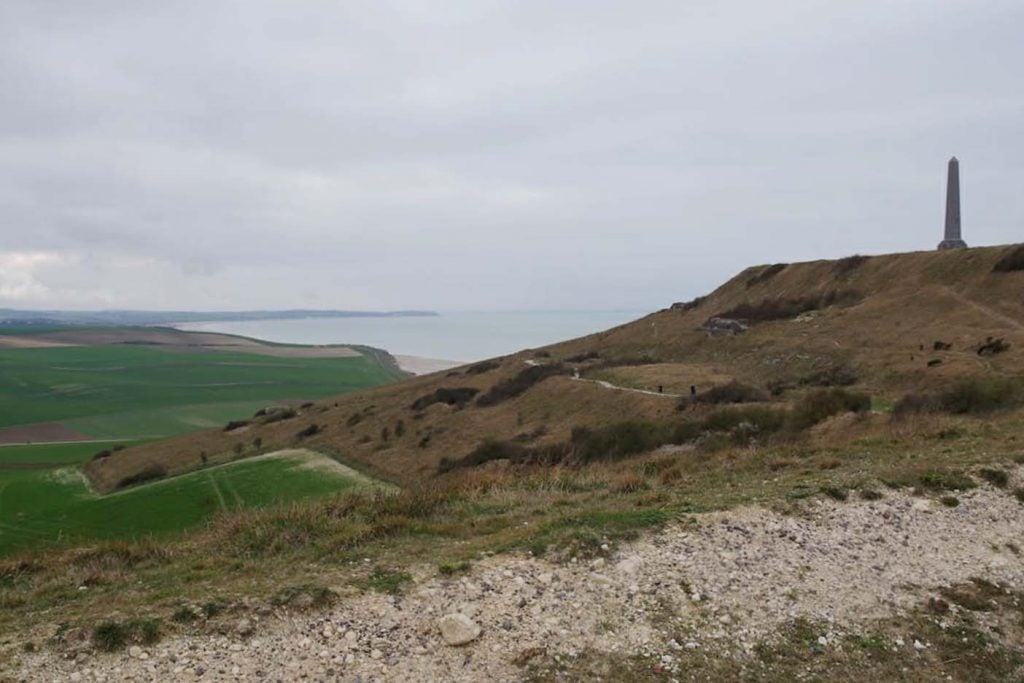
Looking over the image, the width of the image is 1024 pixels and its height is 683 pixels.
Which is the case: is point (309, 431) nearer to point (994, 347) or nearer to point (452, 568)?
point (994, 347)

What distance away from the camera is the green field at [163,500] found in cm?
3148

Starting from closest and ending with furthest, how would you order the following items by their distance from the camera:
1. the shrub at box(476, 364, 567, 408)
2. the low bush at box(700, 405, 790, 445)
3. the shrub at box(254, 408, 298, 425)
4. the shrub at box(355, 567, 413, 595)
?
the shrub at box(355, 567, 413, 595), the low bush at box(700, 405, 790, 445), the shrub at box(476, 364, 567, 408), the shrub at box(254, 408, 298, 425)

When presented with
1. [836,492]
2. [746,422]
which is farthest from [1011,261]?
[836,492]

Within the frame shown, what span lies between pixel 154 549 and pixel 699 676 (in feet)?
27.2

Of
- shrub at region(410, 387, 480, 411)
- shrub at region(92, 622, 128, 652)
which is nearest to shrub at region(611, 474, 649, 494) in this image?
shrub at region(92, 622, 128, 652)

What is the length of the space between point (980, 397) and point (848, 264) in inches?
1542

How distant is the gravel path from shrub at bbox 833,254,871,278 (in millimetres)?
51179

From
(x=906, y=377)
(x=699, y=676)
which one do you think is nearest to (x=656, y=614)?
(x=699, y=676)

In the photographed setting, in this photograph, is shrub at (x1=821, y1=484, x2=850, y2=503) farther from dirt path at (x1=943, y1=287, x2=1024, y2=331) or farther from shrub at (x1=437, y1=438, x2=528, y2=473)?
dirt path at (x1=943, y1=287, x2=1024, y2=331)

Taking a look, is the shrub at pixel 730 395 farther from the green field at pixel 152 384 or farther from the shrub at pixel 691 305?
the green field at pixel 152 384

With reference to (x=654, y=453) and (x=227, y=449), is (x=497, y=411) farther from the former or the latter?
(x=227, y=449)

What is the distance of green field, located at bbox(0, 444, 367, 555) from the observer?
103 ft

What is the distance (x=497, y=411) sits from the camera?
137 feet

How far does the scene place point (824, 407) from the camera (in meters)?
24.3
